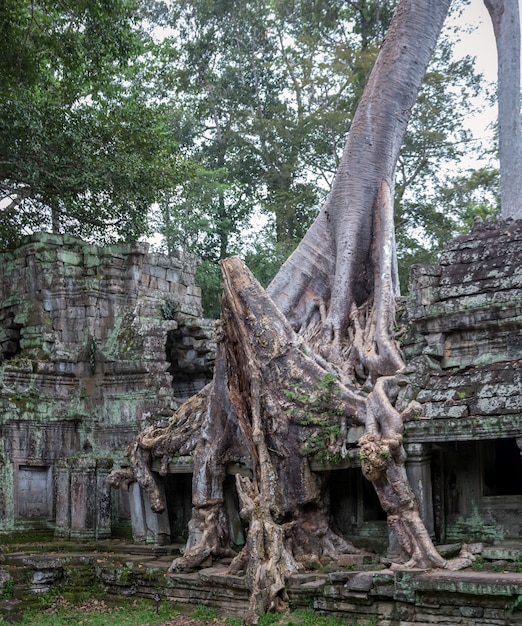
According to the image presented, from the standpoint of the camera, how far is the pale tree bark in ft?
55.5

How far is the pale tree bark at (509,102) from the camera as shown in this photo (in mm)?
16922

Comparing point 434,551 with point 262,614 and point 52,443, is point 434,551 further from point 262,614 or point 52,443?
point 52,443

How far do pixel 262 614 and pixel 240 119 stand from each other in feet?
64.8

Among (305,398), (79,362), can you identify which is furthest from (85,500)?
(305,398)

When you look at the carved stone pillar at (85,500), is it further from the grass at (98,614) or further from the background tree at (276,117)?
the background tree at (276,117)

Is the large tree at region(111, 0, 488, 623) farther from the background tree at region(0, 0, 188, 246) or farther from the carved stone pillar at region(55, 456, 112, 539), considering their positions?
the background tree at region(0, 0, 188, 246)

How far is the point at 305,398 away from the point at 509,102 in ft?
Answer: 27.7

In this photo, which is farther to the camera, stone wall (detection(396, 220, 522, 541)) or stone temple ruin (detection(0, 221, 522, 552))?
stone temple ruin (detection(0, 221, 522, 552))

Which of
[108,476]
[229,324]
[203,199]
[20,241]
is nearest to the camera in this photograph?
[229,324]

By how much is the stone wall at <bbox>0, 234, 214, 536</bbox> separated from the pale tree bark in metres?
5.78

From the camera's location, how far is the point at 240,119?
90.6 ft

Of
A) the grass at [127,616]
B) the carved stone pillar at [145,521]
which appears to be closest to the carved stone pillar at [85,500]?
the carved stone pillar at [145,521]

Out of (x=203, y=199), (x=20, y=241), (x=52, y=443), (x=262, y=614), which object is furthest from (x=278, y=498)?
(x=203, y=199)

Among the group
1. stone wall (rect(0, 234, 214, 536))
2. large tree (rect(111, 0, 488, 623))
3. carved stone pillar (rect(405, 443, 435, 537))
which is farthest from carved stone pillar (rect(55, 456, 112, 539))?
carved stone pillar (rect(405, 443, 435, 537))
